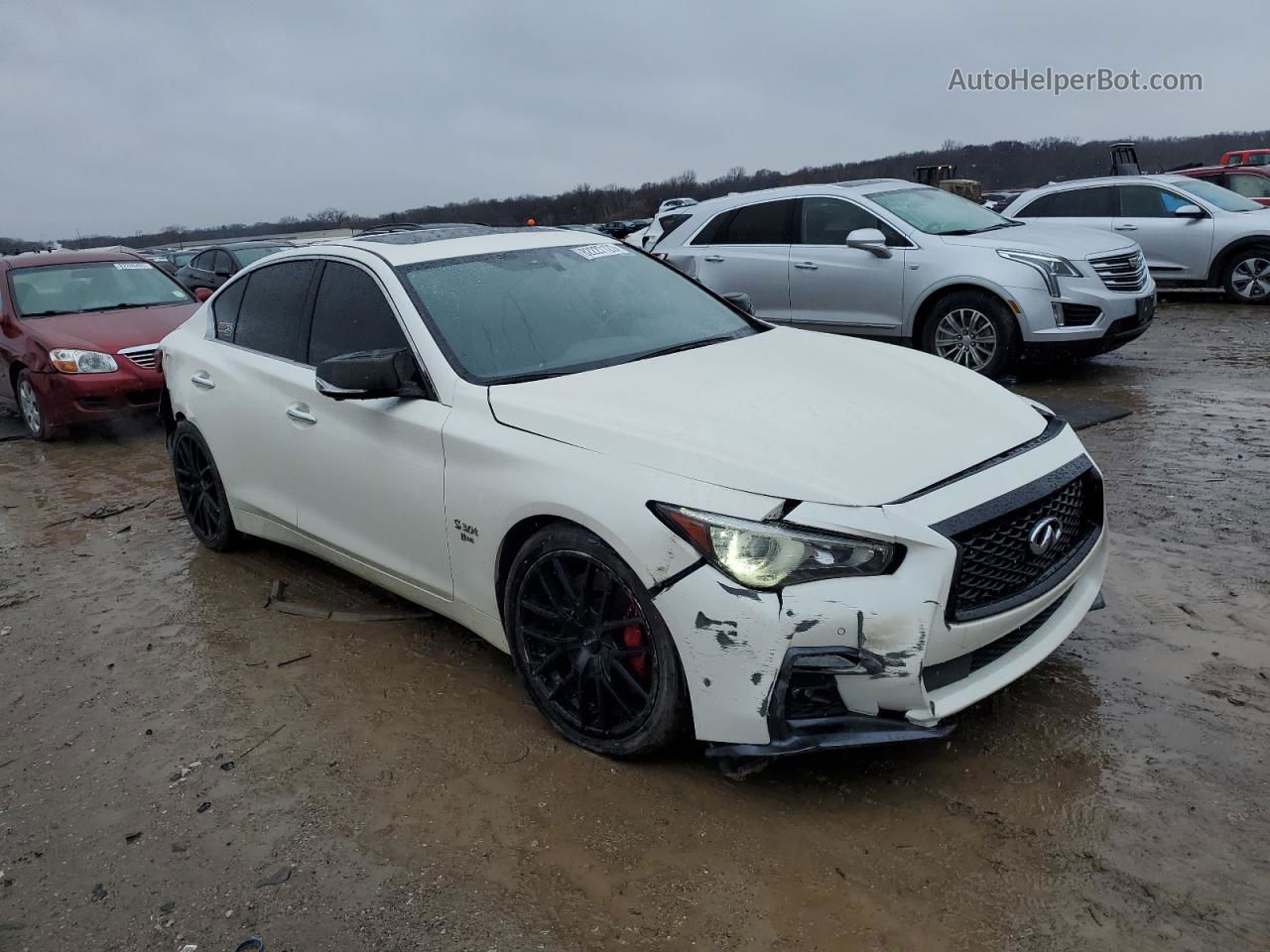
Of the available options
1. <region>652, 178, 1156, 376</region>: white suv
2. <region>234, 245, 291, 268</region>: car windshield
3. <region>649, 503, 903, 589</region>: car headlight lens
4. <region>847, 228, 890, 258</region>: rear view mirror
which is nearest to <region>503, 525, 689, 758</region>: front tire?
<region>649, 503, 903, 589</region>: car headlight lens

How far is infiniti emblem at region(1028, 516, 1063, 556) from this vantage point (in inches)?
120

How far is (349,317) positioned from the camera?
426 centimetres

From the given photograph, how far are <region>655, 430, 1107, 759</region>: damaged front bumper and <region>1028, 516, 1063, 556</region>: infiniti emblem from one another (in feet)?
0.68

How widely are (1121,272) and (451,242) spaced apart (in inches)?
247

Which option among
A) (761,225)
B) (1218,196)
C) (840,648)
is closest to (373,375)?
(840,648)

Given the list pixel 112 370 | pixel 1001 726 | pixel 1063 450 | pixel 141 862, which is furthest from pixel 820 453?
pixel 112 370

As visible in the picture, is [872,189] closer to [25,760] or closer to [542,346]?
[542,346]

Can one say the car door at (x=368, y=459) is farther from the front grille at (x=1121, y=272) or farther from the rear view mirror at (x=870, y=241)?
the front grille at (x=1121, y=272)

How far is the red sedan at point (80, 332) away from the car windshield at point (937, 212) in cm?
650

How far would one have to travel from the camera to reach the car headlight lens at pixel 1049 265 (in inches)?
320

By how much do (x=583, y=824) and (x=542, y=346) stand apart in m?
1.73

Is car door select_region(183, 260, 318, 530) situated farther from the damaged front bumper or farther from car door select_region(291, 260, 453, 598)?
the damaged front bumper

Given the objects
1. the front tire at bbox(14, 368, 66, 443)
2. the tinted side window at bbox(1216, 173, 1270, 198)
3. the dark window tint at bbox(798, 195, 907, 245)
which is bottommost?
the front tire at bbox(14, 368, 66, 443)

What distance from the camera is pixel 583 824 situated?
9.91ft
